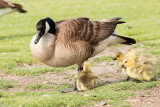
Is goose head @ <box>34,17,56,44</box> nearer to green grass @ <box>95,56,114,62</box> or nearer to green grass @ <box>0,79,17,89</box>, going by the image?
green grass @ <box>0,79,17,89</box>

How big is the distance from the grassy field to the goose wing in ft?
4.37

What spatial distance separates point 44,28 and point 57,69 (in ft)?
10.7

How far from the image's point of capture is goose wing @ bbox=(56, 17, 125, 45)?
305 inches

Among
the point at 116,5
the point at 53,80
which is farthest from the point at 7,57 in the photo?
the point at 116,5

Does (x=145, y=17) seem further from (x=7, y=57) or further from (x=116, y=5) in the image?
(x=7, y=57)

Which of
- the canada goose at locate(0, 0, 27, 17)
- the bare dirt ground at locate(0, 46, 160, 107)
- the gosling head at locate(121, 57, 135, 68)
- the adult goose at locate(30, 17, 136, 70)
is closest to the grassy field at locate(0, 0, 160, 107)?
the bare dirt ground at locate(0, 46, 160, 107)

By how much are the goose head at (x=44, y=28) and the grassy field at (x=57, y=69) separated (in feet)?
4.42

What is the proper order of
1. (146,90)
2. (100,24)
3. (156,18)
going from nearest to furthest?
(146,90) → (100,24) → (156,18)

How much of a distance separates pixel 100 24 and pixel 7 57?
5.12 metres

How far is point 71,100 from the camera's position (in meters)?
6.29

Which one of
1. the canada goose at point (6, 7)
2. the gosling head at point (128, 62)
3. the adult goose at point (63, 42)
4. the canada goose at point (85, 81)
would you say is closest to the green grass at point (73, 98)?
the canada goose at point (85, 81)

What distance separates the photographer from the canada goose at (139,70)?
7.68 metres

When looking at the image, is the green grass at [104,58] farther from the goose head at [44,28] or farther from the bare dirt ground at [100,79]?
the goose head at [44,28]

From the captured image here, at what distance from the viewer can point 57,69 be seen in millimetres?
10594
